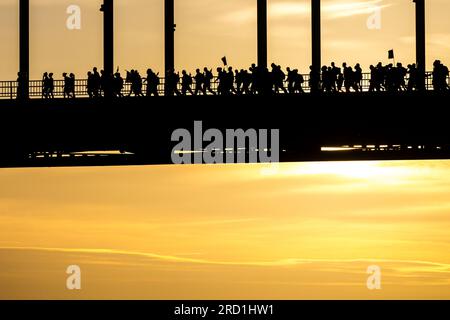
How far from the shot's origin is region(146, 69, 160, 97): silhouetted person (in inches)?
2109

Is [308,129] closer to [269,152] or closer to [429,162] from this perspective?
[269,152]

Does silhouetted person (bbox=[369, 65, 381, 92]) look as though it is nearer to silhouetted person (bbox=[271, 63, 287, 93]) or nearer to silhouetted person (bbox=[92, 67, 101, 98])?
silhouetted person (bbox=[271, 63, 287, 93])

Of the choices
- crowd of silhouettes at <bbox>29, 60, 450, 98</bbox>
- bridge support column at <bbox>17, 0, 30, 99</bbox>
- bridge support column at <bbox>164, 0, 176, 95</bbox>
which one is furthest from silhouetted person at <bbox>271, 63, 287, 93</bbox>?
bridge support column at <bbox>17, 0, 30, 99</bbox>

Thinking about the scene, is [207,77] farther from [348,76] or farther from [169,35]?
[169,35]

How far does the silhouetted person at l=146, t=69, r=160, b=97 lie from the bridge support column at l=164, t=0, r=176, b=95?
1097cm

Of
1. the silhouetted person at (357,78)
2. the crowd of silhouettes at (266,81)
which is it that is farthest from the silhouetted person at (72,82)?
the silhouetted person at (357,78)

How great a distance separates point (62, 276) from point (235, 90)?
2273cm

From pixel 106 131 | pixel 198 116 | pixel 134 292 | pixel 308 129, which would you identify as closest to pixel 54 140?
pixel 106 131

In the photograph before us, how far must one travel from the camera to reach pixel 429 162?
247ft

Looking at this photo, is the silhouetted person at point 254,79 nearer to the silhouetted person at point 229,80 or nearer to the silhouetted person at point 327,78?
the silhouetted person at point 229,80

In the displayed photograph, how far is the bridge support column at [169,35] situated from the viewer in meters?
65.0

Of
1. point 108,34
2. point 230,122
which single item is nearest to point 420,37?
point 230,122

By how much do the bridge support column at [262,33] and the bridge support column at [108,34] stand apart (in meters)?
6.65

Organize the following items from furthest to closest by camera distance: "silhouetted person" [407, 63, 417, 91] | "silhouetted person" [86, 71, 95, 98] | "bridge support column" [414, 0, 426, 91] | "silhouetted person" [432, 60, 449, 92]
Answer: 1. "bridge support column" [414, 0, 426, 91]
2. "silhouetted person" [86, 71, 95, 98]
3. "silhouetted person" [407, 63, 417, 91]
4. "silhouetted person" [432, 60, 449, 92]
